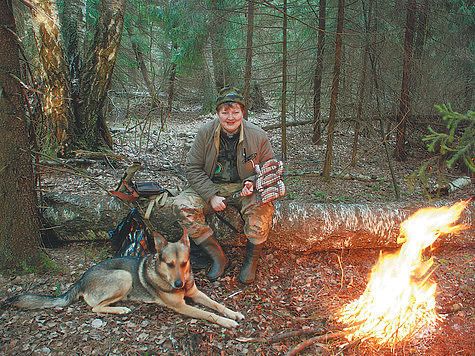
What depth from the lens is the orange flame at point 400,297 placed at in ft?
10.4

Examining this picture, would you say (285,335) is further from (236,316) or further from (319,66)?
(319,66)

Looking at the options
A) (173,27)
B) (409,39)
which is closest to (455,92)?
(409,39)

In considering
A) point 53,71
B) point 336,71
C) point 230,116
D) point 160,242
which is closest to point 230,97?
point 230,116

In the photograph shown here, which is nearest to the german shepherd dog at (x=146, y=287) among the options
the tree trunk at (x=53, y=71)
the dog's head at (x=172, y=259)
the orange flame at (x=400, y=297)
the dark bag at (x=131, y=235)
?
the dog's head at (x=172, y=259)

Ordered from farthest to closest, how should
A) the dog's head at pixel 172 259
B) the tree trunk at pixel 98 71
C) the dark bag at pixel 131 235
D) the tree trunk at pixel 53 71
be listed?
1. the tree trunk at pixel 98 71
2. the tree trunk at pixel 53 71
3. the dark bag at pixel 131 235
4. the dog's head at pixel 172 259

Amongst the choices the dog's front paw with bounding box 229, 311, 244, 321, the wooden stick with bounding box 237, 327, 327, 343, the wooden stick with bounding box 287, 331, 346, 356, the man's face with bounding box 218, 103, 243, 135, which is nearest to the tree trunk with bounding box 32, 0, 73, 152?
the man's face with bounding box 218, 103, 243, 135

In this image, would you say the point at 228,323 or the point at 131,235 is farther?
the point at 131,235

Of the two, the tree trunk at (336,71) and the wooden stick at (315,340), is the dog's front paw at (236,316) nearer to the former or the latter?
the wooden stick at (315,340)

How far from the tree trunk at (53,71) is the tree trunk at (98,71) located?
0.32 metres

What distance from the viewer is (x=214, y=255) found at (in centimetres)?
429

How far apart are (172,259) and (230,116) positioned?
191 cm

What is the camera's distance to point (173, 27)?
14070mm

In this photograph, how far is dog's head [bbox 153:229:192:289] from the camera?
329 centimetres

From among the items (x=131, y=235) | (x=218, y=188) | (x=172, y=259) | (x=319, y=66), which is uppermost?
(x=319, y=66)
